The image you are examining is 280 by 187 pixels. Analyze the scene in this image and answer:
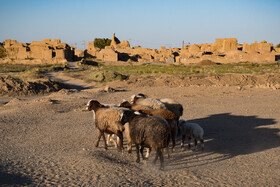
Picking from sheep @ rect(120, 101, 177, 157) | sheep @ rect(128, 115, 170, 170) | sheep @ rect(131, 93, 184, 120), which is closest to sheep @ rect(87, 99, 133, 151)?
sheep @ rect(128, 115, 170, 170)

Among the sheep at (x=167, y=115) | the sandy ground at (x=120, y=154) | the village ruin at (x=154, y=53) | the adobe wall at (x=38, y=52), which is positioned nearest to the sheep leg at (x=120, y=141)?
the sandy ground at (x=120, y=154)

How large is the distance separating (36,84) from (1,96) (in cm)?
290

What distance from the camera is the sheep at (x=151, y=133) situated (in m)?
5.99

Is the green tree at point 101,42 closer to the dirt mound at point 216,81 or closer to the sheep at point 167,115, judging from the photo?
the dirt mound at point 216,81

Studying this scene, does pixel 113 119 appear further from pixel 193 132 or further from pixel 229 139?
pixel 229 139

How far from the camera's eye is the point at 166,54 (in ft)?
236

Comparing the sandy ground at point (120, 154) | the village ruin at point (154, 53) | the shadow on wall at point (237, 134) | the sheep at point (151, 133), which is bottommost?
the shadow on wall at point (237, 134)

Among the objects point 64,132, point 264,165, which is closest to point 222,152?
point 264,165

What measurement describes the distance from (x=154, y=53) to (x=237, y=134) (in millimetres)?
65611

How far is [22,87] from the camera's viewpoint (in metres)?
19.6

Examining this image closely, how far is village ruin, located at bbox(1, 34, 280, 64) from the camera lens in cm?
5234

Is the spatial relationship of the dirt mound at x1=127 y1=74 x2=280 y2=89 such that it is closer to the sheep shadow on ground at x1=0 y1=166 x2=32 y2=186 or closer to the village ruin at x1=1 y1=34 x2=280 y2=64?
the sheep shadow on ground at x1=0 y1=166 x2=32 y2=186

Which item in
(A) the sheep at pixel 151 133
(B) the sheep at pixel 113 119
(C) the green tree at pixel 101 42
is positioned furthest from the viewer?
(C) the green tree at pixel 101 42

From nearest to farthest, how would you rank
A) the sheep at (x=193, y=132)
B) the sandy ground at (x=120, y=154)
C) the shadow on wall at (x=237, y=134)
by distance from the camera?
the sandy ground at (x=120, y=154) < the sheep at (x=193, y=132) < the shadow on wall at (x=237, y=134)
